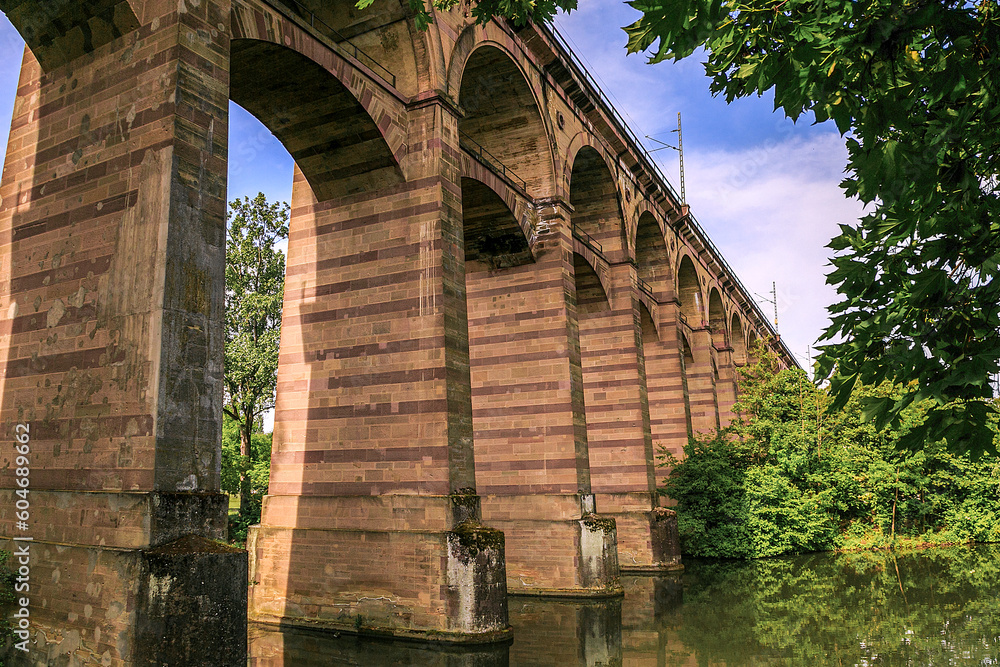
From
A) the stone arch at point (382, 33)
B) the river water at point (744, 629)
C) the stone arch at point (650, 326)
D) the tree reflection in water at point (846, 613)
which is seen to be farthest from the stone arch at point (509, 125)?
the tree reflection in water at point (846, 613)

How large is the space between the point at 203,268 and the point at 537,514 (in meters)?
9.84

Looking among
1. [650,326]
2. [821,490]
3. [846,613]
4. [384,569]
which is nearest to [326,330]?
[384,569]

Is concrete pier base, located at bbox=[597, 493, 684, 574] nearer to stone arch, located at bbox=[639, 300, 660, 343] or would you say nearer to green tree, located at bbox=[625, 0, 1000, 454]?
stone arch, located at bbox=[639, 300, 660, 343]

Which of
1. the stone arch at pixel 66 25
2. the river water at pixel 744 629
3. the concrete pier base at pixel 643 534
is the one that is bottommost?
the river water at pixel 744 629

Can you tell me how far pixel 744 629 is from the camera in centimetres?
1088

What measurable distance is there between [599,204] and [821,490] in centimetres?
1160

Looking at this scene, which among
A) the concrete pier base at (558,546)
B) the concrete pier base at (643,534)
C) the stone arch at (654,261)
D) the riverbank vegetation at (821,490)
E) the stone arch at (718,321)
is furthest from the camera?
the stone arch at (718,321)

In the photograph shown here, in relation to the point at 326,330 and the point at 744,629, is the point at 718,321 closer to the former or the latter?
the point at 744,629

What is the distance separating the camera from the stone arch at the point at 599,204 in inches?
826

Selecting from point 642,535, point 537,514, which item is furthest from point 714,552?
point 537,514

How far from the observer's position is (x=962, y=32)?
3.38m

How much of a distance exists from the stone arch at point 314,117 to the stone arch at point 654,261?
51.0 ft

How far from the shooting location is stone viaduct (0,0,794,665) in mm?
6992

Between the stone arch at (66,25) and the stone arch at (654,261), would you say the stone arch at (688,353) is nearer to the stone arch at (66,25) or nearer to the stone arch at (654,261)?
the stone arch at (654,261)
